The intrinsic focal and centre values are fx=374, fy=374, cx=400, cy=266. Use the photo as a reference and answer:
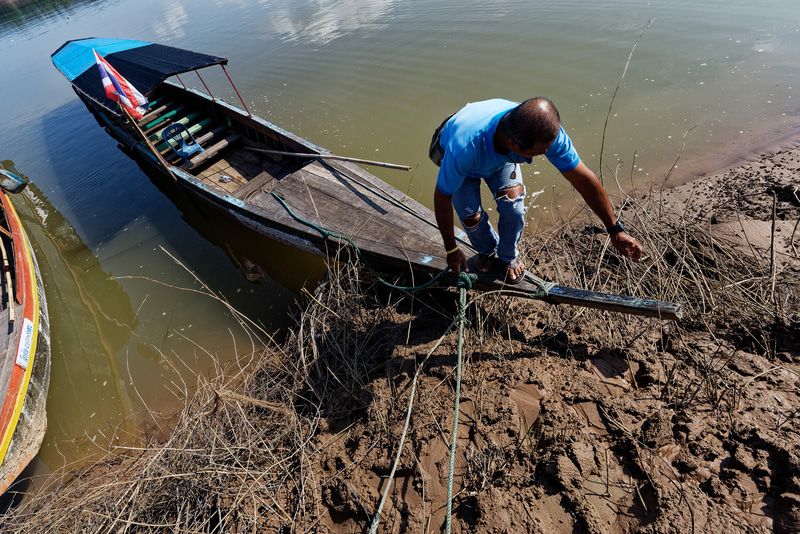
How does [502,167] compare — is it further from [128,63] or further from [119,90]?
[128,63]

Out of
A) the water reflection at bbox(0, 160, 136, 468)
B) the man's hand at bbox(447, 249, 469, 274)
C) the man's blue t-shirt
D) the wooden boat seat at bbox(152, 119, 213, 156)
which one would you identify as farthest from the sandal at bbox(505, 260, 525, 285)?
the wooden boat seat at bbox(152, 119, 213, 156)

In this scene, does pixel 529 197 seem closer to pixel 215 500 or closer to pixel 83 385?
pixel 215 500

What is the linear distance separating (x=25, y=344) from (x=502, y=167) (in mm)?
5241

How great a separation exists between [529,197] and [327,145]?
3.90 m

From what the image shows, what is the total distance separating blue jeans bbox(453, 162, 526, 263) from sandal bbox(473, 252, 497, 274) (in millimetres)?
84

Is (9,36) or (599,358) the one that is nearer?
(599,358)

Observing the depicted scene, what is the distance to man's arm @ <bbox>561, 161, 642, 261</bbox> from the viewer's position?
2.14 metres

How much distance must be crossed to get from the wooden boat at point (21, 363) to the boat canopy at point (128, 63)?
2211 millimetres

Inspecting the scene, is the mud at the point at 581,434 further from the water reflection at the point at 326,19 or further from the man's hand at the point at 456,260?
the water reflection at the point at 326,19

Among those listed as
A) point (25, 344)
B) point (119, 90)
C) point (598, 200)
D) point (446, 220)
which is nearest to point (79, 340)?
point (25, 344)

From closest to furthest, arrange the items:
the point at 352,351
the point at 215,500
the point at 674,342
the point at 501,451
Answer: the point at 501,451
the point at 215,500
the point at 674,342
the point at 352,351

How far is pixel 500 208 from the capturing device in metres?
2.53

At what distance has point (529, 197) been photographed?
5328mm

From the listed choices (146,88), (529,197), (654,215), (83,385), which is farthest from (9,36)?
(654,215)
